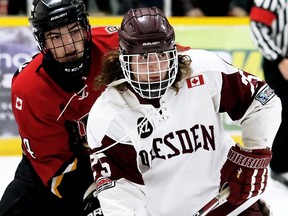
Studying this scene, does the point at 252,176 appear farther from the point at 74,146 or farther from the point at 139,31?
the point at 74,146

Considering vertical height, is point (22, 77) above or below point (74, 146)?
above

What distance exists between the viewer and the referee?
3.67 metres

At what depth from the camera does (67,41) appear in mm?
2537

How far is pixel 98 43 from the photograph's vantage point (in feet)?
8.91

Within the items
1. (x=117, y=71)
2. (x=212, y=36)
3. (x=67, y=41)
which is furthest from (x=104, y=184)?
(x=212, y=36)

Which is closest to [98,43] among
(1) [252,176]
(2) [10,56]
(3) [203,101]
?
(3) [203,101]

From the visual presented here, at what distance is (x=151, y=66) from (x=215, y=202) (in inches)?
19.6

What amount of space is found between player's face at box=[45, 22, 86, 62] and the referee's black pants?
4.78 feet

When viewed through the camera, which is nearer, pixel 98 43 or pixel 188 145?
pixel 188 145

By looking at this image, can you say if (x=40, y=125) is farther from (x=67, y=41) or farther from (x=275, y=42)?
(x=275, y=42)

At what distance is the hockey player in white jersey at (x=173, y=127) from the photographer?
7.25 feet

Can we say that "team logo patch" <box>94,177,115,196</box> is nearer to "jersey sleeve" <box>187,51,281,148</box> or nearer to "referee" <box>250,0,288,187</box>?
"jersey sleeve" <box>187,51,281,148</box>

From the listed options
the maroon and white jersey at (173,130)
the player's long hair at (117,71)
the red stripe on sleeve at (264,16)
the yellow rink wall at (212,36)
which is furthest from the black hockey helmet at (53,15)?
the yellow rink wall at (212,36)

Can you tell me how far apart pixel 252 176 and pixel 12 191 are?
1014 mm
